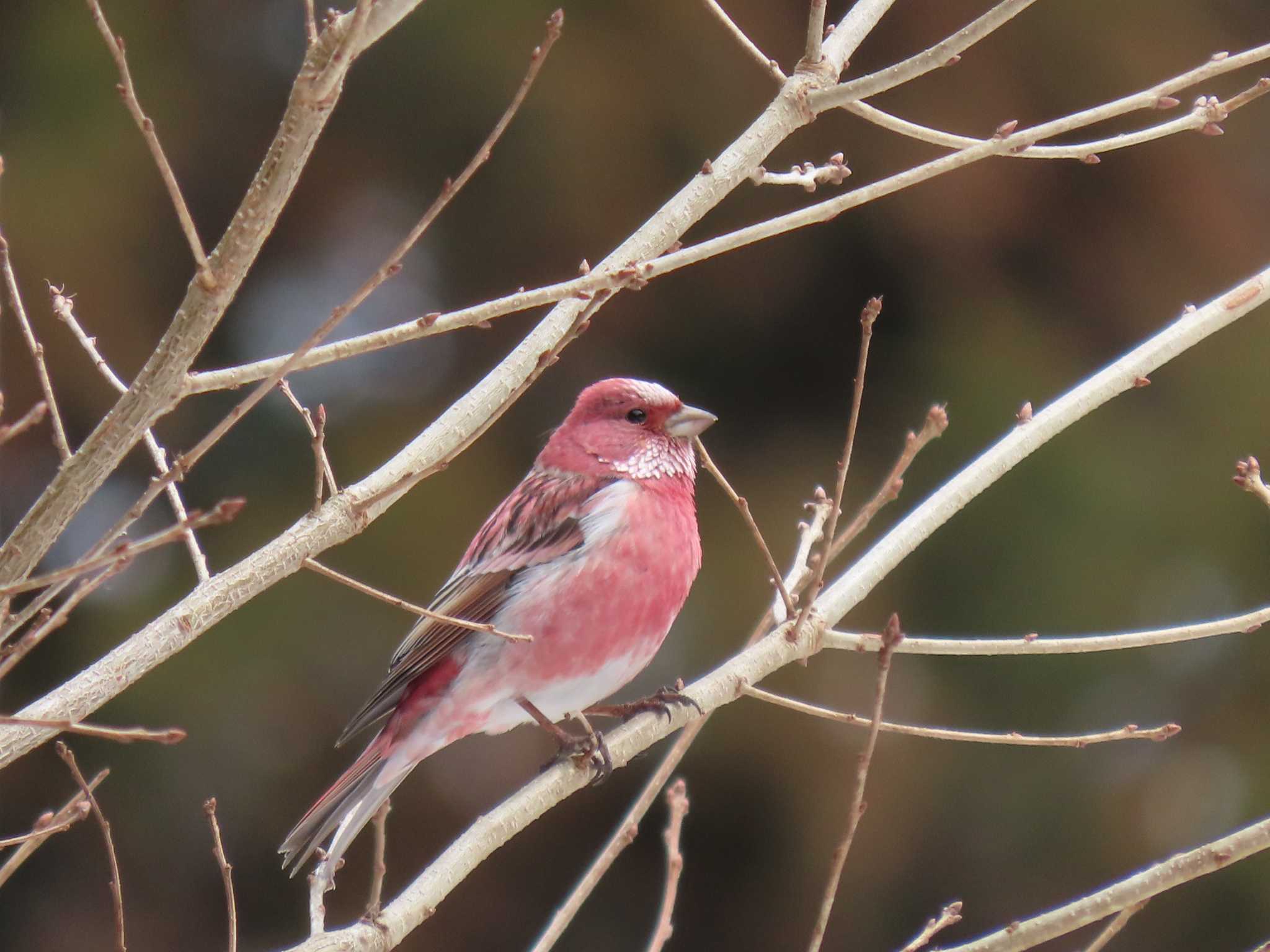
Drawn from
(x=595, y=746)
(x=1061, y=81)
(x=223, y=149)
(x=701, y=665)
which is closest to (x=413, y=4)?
(x=595, y=746)

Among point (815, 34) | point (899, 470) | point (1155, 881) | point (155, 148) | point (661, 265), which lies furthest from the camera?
point (815, 34)

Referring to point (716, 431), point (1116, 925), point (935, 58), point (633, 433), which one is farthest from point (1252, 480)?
point (716, 431)

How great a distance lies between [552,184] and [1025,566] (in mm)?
3340

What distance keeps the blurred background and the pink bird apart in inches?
106

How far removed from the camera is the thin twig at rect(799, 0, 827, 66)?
3.55m

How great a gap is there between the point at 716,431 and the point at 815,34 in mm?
4961

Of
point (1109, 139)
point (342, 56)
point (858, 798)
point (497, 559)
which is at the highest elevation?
point (1109, 139)

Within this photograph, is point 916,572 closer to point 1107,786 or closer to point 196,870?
point 1107,786

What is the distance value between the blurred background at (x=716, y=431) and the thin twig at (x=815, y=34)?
178 inches

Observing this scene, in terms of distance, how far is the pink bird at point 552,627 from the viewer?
16.1 ft

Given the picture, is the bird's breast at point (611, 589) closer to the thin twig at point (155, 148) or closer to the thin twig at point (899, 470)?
the thin twig at point (899, 470)

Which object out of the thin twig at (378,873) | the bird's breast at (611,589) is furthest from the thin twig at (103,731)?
the bird's breast at (611,589)

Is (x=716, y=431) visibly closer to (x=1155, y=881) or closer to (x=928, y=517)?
(x=928, y=517)

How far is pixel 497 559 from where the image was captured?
5363mm
